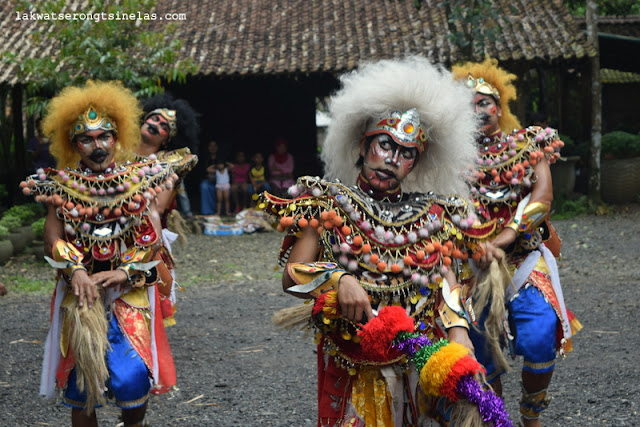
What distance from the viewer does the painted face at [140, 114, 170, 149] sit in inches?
234

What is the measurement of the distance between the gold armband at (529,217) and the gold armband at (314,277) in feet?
5.87

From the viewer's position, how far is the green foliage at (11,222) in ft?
41.1

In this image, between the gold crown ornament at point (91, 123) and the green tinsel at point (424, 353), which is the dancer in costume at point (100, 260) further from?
A: the green tinsel at point (424, 353)

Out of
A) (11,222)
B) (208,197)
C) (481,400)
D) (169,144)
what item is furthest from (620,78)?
(481,400)

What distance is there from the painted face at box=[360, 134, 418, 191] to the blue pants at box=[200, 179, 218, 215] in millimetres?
13587

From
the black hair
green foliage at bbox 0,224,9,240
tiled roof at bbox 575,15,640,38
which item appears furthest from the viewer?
tiled roof at bbox 575,15,640,38

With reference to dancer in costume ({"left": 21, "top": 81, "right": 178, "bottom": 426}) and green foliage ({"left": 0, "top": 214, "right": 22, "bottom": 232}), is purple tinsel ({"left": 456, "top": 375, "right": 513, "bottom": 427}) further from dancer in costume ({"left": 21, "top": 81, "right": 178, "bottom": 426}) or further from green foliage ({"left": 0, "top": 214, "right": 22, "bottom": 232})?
green foliage ({"left": 0, "top": 214, "right": 22, "bottom": 232})

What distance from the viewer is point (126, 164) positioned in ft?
14.6

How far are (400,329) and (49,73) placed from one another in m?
9.09

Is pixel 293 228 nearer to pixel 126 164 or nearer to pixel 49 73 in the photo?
pixel 126 164

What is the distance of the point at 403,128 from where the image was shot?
3264 mm

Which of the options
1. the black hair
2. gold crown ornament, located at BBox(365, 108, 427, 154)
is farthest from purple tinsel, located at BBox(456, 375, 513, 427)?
the black hair

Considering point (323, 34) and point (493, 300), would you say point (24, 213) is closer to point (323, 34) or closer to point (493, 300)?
point (323, 34)

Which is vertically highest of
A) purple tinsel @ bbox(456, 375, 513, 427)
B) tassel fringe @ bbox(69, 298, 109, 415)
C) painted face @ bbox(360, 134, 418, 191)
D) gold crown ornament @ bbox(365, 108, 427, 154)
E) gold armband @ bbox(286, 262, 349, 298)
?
gold crown ornament @ bbox(365, 108, 427, 154)
